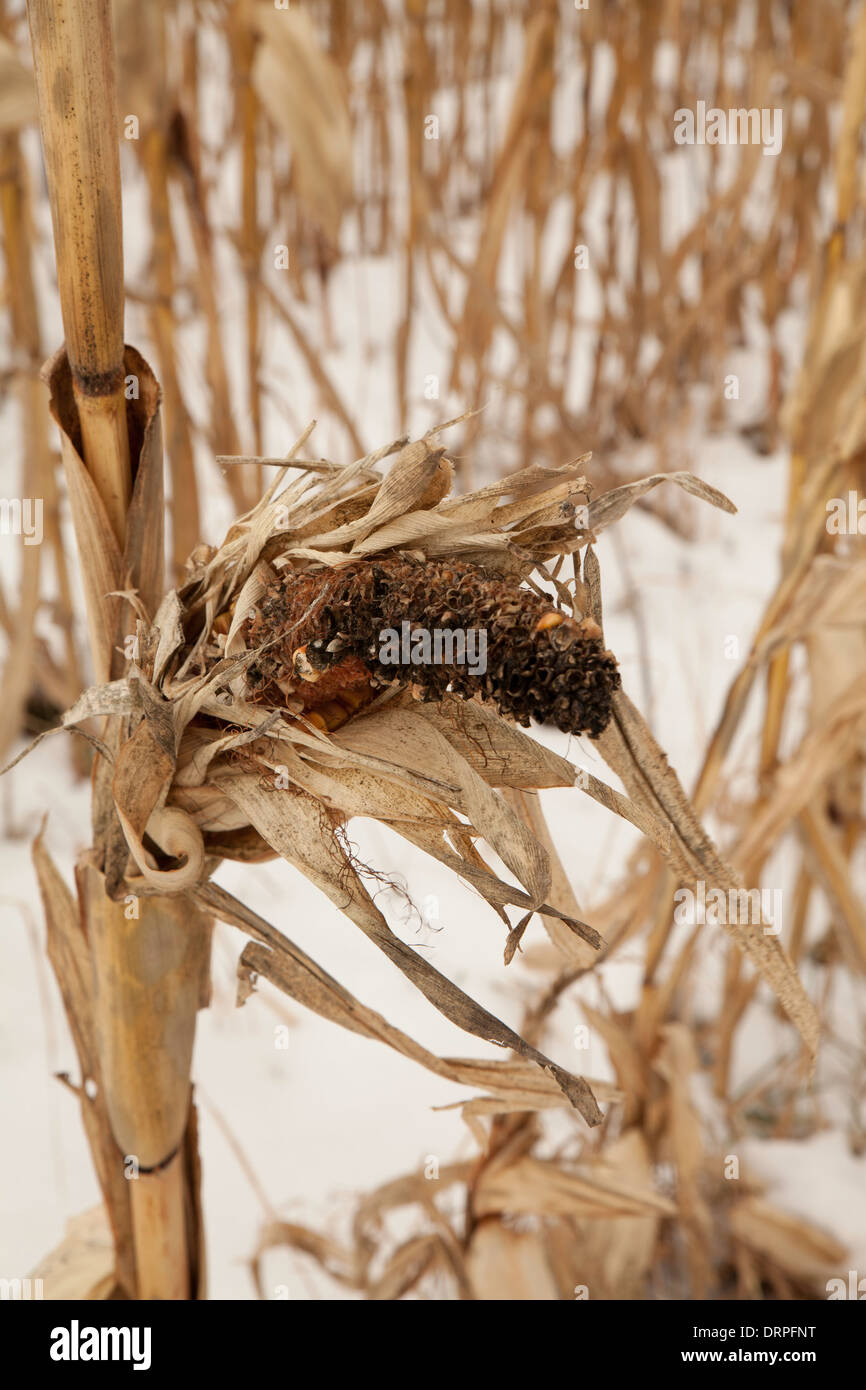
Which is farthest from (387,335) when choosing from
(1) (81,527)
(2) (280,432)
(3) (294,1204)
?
(1) (81,527)
